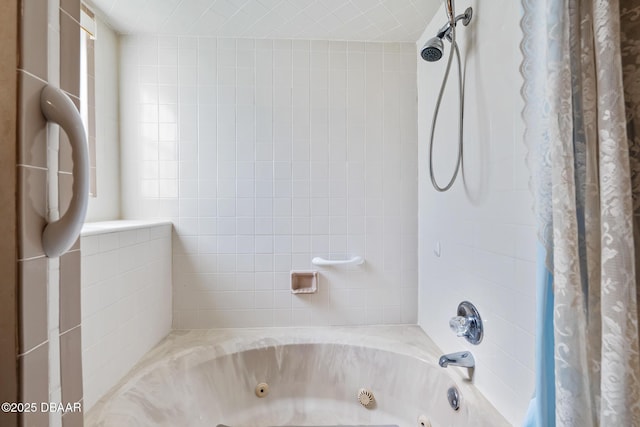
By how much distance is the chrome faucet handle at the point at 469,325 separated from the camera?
3.18 feet

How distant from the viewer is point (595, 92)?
21.7 inches

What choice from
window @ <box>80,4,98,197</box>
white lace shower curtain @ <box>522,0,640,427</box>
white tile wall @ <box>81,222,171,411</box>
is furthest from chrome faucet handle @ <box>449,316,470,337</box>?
window @ <box>80,4,98,197</box>

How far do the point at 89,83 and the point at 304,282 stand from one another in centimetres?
147

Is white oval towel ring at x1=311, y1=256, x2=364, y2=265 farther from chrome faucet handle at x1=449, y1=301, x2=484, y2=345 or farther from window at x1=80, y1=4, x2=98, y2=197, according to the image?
window at x1=80, y1=4, x2=98, y2=197

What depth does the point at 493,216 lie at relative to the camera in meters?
0.91

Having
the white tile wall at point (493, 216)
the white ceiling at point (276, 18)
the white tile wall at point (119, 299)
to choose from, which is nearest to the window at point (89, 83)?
the white ceiling at point (276, 18)

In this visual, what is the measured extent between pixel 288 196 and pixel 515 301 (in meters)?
1.10

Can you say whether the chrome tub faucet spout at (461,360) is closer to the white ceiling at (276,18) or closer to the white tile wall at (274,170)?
the white tile wall at (274,170)

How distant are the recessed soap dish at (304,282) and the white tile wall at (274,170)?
0.04 metres

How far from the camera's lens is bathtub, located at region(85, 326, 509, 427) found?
1.13 meters

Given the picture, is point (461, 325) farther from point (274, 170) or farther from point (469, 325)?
point (274, 170)

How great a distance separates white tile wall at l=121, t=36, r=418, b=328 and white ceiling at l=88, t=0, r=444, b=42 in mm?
61

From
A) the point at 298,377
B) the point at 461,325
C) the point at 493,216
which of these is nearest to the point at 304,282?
the point at 298,377

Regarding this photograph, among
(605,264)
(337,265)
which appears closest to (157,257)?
(337,265)
